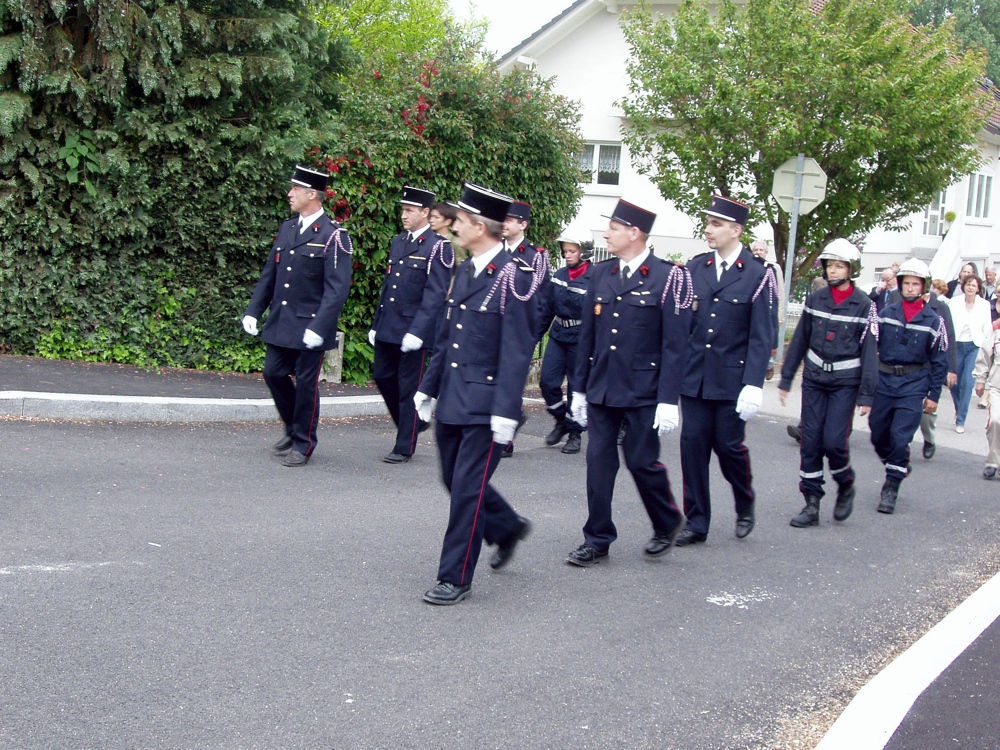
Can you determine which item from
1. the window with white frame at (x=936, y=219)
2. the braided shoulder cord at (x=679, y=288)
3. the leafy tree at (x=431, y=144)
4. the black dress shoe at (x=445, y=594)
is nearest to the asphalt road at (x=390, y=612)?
the black dress shoe at (x=445, y=594)

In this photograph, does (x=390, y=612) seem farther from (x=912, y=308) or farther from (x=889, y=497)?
(x=912, y=308)

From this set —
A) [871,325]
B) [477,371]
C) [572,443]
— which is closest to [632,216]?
[477,371]

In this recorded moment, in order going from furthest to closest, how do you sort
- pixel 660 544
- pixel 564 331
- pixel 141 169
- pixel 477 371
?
1. pixel 141 169
2. pixel 564 331
3. pixel 660 544
4. pixel 477 371

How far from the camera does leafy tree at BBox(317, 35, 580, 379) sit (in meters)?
11.2

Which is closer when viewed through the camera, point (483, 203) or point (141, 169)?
point (483, 203)

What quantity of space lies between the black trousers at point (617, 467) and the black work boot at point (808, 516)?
65.3 inches

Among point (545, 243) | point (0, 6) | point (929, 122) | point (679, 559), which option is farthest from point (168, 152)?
point (929, 122)

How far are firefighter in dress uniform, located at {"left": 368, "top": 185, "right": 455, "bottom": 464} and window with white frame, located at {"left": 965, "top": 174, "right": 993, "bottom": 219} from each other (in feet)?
99.5

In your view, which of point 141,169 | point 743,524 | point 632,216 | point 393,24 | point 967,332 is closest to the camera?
point 632,216

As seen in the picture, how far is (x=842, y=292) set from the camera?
7.43 meters

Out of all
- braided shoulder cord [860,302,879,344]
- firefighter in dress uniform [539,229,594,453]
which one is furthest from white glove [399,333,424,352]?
braided shoulder cord [860,302,879,344]

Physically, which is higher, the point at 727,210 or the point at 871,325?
the point at 727,210

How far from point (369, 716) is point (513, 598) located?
156cm

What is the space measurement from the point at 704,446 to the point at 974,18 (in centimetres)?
6372
